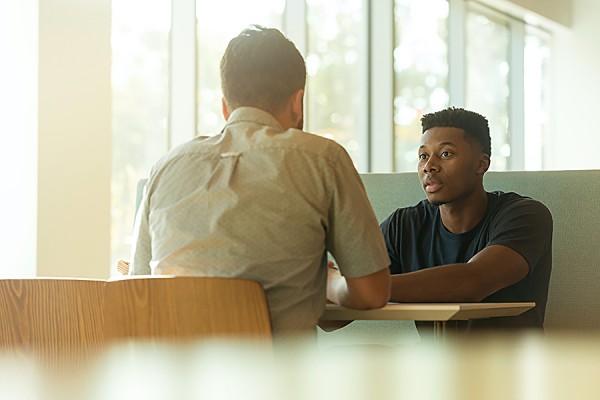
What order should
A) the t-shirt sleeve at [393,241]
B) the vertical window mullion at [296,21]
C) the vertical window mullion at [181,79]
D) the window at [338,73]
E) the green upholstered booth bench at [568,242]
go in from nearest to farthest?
the t-shirt sleeve at [393,241] → the green upholstered booth bench at [568,242] → the vertical window mullion at [181,79] → the vertical window mullion at [296,21] → the window at [338,73]

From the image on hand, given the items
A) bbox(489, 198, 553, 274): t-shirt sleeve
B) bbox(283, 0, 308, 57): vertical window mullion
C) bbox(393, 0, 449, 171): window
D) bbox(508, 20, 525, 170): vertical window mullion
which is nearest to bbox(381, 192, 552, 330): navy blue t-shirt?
bbox(489, 198, 553, 274): t-shirt sleeve

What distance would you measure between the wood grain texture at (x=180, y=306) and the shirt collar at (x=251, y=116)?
1.19ft

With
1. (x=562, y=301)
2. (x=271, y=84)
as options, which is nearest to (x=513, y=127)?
(x=562, y=301)

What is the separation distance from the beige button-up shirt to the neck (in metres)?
0.88

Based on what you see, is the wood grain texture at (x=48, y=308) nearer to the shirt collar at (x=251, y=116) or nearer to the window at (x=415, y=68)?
the shirt collar at (x=251, y=116)

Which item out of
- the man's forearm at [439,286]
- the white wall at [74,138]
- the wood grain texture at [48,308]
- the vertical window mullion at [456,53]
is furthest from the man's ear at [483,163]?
the vertical window mullion at [456,53]

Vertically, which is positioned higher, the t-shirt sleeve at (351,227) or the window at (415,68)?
the window at (415,68)

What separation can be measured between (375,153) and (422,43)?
1.12m

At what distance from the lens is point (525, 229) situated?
224 cm

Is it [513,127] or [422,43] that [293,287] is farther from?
[513,127]

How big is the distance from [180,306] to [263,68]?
0.51 metres

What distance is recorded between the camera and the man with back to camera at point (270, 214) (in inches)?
59.3

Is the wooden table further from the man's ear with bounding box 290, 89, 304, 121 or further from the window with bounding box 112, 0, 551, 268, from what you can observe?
the window with bounding box 112, 0, 551, 268

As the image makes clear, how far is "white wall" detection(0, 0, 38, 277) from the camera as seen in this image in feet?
13.5
